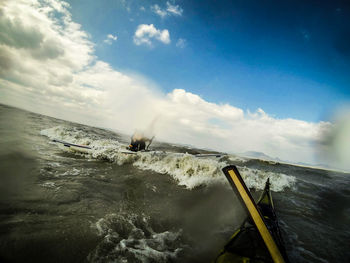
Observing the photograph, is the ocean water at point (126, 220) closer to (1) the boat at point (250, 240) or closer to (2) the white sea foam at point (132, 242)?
(2) the white sea foam at point (132, 242)

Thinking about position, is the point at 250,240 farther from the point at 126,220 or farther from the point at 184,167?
the point at 184,167

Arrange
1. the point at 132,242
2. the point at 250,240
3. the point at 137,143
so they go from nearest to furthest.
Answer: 1. the point at 250,240
2. the point at 132,242
3. the point at 137,143

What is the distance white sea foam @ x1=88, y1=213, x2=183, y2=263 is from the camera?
3.34 meters

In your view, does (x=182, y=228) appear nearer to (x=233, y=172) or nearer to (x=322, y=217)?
(x=233, y=172)

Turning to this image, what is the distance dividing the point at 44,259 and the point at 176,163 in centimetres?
962

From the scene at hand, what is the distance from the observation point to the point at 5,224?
350 cm

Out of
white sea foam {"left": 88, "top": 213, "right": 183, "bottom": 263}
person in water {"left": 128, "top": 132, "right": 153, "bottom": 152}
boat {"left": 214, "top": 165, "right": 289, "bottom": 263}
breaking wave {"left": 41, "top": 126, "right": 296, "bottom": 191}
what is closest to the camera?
boat {"left": 214, "top": 165, "right": 289, "bottom": 263}

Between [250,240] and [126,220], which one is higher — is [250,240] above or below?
above

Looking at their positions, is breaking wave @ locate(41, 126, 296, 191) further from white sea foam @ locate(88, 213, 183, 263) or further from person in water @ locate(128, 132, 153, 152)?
white sea foam @ locate(88, 213, 183, 263)

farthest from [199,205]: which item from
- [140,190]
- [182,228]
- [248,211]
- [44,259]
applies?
[44,259]

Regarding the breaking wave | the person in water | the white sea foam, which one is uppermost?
the person in water

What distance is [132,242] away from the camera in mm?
3842

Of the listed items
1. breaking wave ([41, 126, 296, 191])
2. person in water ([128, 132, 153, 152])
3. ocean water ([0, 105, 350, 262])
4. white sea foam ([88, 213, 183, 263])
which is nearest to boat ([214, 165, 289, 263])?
ocean water ([0, 105, 350, 262])

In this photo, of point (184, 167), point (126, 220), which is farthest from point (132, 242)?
point (184, 167)
